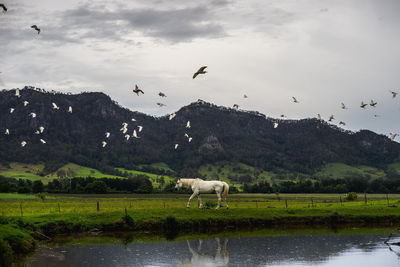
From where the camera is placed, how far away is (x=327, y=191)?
544 ft

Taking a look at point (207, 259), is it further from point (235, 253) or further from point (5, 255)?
point (5, 255)

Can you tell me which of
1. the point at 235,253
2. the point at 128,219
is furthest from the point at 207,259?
the point at 128,219

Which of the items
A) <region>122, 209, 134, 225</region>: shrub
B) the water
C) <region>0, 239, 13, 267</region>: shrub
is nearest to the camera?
<region>0, 239, 13, 267</region>: shrub

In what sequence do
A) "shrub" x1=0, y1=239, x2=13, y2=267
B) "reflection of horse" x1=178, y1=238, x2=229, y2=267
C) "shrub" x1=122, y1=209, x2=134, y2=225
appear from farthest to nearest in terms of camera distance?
"shrub" x1=122, y1=209, x2=134, y2=225 → "reflection of horse" x1=178, y1=238, x2=229, y2=267 → "shrub" x1=0, y1=239, x2=13, y2=267

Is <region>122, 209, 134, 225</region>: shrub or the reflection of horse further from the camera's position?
<region>122, 209, 134, 225</region>: shrub

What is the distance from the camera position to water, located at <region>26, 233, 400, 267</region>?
29625 mm

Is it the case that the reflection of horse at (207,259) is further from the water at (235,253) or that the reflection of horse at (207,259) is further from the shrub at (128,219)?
the shrub at (128,219)

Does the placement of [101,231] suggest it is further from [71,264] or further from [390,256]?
[390,256]

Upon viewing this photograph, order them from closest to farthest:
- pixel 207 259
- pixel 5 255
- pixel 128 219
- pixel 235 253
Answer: pixel 5 255
pixel 207 259
pixel 235 253
pixel 128 219

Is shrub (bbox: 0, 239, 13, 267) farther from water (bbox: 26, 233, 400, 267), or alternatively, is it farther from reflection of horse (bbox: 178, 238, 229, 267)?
reflection of horse (bbox: 178, 238, 229, 267)

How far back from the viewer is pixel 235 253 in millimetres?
32438

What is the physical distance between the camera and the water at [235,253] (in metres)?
29.6

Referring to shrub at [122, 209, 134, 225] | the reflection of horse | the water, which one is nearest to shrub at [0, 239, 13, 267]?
the water

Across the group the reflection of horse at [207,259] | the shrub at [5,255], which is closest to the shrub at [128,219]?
the reflection of horse at [207,259]
